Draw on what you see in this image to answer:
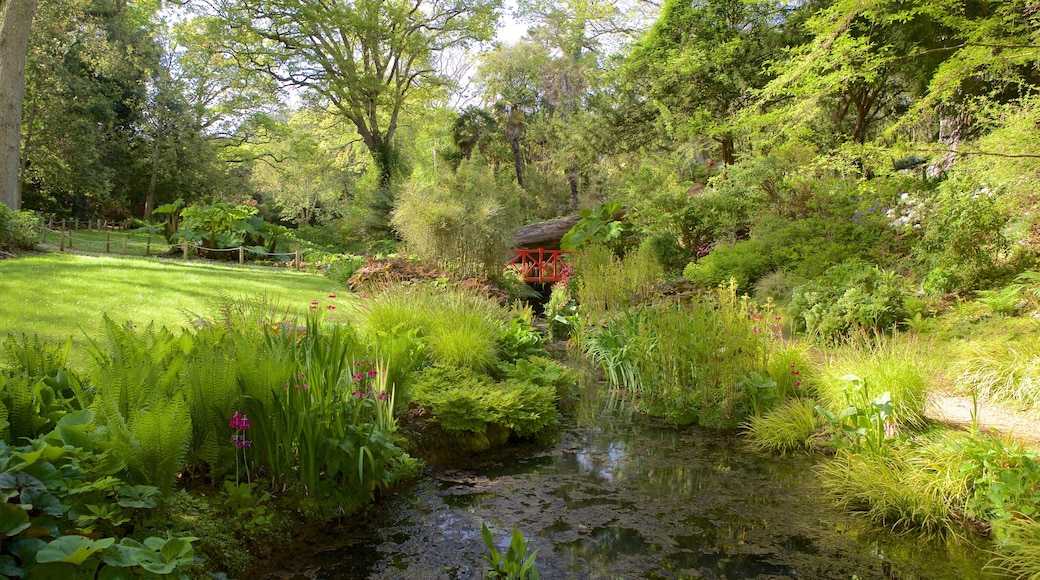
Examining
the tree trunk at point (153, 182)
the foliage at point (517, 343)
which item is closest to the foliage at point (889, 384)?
the foliage at point (517, 343)

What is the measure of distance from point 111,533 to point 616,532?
2198 millimetres

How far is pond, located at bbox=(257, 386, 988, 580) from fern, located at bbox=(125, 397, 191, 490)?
77cm

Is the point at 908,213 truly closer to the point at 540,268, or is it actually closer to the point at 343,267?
the point at 540,268

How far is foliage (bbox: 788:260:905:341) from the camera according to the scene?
22.1 ft

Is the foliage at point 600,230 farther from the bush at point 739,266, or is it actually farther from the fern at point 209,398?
the fern at point 209,398

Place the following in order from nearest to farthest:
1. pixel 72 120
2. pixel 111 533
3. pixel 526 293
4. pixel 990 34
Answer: pixel 111 533 < pixel 990 34 < pixel 526 293 < pixel 72 120

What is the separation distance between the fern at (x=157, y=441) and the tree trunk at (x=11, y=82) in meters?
11.7

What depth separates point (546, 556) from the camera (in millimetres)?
2762

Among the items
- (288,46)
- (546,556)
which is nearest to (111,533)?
(546,556)

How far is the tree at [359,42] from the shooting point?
713 inches

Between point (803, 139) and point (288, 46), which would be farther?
point (288, 46)

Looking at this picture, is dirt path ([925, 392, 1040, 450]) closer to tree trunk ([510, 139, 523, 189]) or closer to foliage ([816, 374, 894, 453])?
foliage ([816, 374, 894, 453])

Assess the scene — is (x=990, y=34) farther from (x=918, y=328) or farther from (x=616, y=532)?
(x=616, y=532)

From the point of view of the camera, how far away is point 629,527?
122 inches
